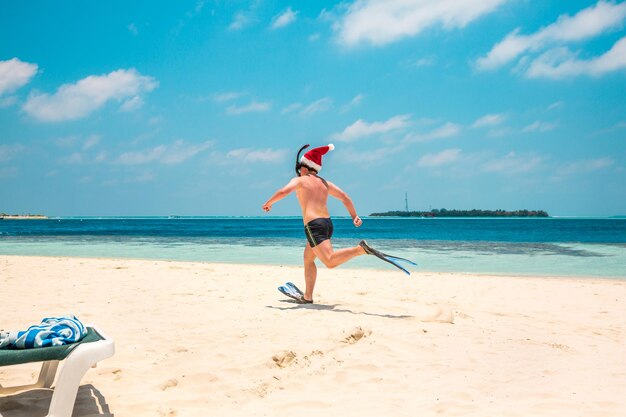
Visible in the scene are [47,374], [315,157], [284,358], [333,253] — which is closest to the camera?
[47,374]

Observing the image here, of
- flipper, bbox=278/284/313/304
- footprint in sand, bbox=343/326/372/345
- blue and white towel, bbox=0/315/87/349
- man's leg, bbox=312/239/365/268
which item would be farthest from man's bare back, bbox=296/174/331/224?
blue and white towel, bbox=0/315/87/349

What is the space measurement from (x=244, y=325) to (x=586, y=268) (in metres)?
12.8

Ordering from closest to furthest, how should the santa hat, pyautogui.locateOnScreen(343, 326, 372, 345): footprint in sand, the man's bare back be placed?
pyautogui.locateOnScreen(343, 326, 372, 345): footprint in sand → the man's bare back → the santa hat

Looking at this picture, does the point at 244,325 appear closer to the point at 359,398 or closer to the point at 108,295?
the point at 359,398

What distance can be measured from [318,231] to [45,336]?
3.79 meters

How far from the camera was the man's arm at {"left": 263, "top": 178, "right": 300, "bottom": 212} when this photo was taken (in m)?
5.91

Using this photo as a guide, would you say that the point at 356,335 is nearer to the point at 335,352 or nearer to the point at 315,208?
the point at 335,352

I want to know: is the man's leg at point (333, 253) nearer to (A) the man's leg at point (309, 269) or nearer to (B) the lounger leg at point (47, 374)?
(A) the man's leg at point (309, 269)

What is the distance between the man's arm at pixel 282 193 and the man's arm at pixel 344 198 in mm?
557

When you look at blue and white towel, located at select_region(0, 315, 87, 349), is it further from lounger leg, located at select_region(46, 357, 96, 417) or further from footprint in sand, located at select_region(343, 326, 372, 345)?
footprint in sand, located at select_region(343, 326, 372, 345)

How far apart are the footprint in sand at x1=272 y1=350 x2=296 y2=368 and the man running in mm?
1854

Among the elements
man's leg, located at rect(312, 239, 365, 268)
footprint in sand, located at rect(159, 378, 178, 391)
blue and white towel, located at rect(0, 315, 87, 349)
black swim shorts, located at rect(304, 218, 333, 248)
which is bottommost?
footprint in sand, located at rect(159, 378, 178, 391)

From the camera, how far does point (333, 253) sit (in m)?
5.92

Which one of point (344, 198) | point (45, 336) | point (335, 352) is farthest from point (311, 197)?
point (45, 336)
